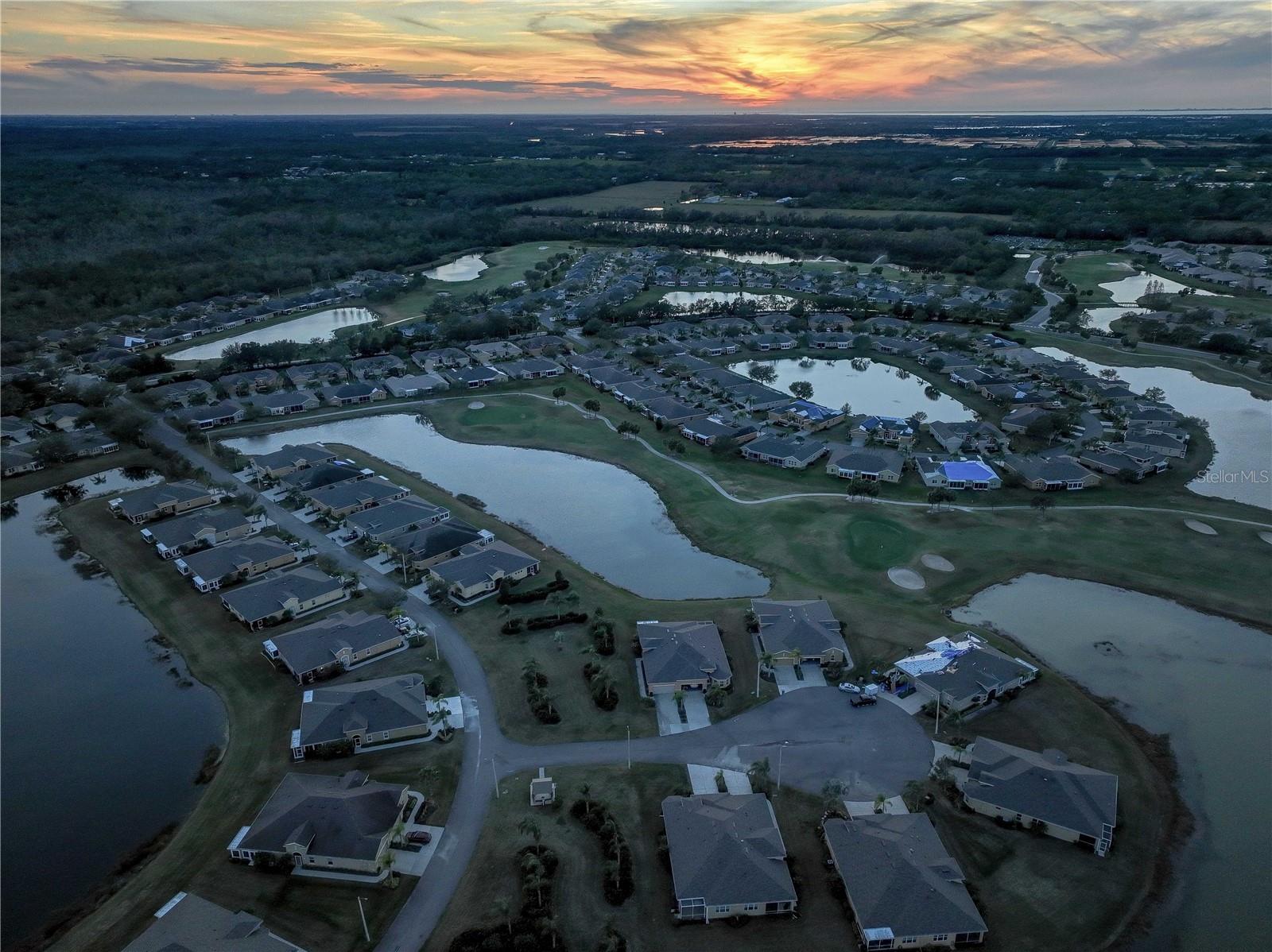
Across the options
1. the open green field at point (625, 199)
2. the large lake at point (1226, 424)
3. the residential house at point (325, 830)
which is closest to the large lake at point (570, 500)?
the residential house at point (325, 830)

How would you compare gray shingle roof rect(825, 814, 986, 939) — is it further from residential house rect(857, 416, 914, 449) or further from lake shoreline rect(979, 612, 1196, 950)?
residential house rect(857, 416, 914, 449)

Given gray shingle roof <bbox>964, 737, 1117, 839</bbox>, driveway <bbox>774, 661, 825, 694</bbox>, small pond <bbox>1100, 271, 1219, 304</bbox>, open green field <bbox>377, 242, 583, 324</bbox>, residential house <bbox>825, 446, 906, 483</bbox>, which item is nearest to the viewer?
gray shingle roof <bbox>964, 737, 1117, 839</bbox>

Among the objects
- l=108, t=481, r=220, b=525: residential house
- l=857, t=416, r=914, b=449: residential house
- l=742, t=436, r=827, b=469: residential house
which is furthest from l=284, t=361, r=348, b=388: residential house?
l=857, t=416, r=914, b=449: residential house

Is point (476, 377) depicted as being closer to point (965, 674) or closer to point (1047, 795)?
point (965, 674)

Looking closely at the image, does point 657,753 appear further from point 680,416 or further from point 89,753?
point 680,416

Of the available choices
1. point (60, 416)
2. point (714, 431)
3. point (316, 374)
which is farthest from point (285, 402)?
point (714, 431)
